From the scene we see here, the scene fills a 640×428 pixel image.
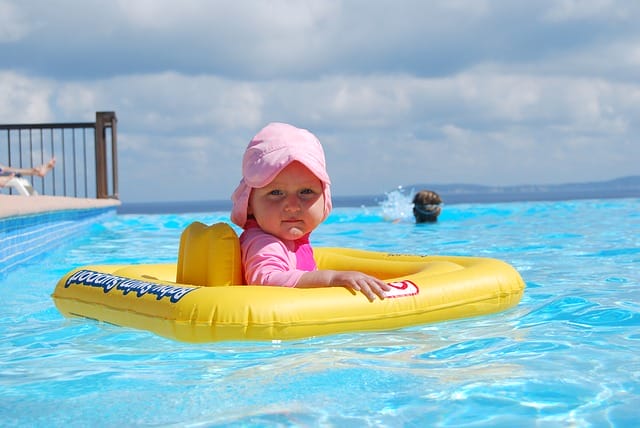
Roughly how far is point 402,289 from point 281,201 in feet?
2.08

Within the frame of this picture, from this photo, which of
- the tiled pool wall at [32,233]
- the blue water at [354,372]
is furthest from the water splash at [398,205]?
the blue water at [354,372]

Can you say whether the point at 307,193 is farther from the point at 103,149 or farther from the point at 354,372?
the point at 103,149

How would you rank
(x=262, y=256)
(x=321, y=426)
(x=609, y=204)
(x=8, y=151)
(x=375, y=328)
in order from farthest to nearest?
(x=609, y=204)
(x=8, y=151)
(x=262, y=256)
(x=375, y=328)
(x=321, y=426)

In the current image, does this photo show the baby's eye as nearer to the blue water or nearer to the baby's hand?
the baby's hand

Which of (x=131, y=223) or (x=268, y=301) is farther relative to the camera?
(x=131, y=223)

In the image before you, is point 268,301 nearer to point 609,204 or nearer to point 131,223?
point 131,223

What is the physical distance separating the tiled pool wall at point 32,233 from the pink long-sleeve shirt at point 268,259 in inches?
99.6

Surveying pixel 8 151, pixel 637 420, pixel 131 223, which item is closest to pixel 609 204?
pixel 131 223

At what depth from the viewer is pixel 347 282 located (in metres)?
2.96

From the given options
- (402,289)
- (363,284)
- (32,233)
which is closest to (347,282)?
(363,284)

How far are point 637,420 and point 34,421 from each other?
1.52 meters

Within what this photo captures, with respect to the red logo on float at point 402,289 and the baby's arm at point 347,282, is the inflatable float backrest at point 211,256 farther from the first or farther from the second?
the red logo on float at point 402,289

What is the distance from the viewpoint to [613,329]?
9.87 ft

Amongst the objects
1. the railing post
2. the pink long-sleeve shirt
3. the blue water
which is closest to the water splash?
the railing post
